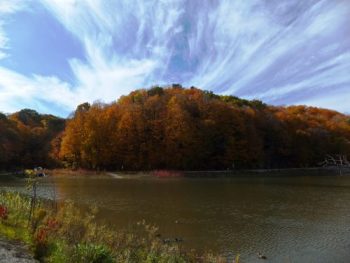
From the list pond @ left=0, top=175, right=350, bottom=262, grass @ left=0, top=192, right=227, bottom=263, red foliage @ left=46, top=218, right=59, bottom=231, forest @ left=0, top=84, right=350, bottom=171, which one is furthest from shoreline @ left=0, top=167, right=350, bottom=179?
red foliage @ left=46, top=218, right=59, bottom=231

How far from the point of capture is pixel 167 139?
7006cm

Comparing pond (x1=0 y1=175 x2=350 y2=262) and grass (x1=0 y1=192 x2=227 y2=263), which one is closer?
grass (x1=0 y1=192 x2=227 y2=263)

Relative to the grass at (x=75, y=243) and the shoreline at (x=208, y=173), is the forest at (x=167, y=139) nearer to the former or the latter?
the shoreline at (x=208, y=173)

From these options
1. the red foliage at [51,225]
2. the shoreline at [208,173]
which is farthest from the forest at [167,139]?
the red foliage at [51,225]

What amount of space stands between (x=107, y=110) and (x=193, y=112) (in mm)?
17936

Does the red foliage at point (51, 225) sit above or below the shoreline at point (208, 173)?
below

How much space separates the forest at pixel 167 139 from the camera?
70625 mm

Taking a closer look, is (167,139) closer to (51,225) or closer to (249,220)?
(249,220)

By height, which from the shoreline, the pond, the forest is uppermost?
the forest

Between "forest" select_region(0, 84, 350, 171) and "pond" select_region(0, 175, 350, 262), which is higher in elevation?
Result: "forest" select_region(0, 84, 350, 171)

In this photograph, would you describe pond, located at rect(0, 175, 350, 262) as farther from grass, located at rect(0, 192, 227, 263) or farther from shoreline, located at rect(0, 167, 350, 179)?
shoreline, located at rect(0, 167, 350, 179)

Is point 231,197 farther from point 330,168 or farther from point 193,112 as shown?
point 330,168

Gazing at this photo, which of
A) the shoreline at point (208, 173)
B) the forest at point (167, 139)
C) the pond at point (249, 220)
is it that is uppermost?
the forest at point (167, 139)

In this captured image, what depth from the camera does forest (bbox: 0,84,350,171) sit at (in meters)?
70.6
